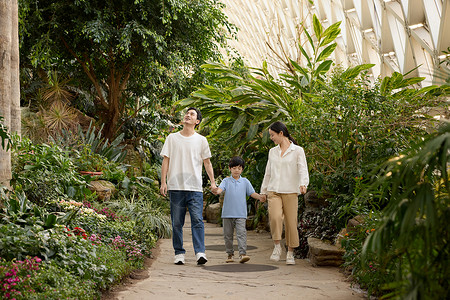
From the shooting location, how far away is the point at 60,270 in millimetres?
3502

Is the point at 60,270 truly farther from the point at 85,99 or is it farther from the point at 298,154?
the point at 85,99

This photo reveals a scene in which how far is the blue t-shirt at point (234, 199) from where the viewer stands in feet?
20.0

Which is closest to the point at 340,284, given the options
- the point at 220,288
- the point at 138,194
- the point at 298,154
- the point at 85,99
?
the point at 220,288

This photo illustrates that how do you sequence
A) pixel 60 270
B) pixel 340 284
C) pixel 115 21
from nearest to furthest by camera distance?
pixel 60 270 → pixel 340 284 → pixel 115 21

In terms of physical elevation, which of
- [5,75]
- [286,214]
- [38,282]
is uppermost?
[5,75]

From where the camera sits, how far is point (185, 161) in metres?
5.74

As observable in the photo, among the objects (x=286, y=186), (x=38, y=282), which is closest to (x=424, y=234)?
(x=38, y=282)

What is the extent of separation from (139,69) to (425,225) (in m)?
11.0

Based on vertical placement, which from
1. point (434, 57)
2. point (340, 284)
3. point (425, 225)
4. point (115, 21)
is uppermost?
point (115, 21)

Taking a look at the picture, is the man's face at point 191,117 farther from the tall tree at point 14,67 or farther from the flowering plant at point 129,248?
the tall tree at point 14,67

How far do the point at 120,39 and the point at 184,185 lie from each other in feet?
18.2

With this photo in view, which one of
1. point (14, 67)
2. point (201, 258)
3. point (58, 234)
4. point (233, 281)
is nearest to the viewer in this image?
point (58, 234)

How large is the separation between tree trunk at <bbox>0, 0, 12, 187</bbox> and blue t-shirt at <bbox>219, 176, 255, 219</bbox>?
94.6 inches

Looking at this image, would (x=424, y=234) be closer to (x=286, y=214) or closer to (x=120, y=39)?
(x=286, y=214)
